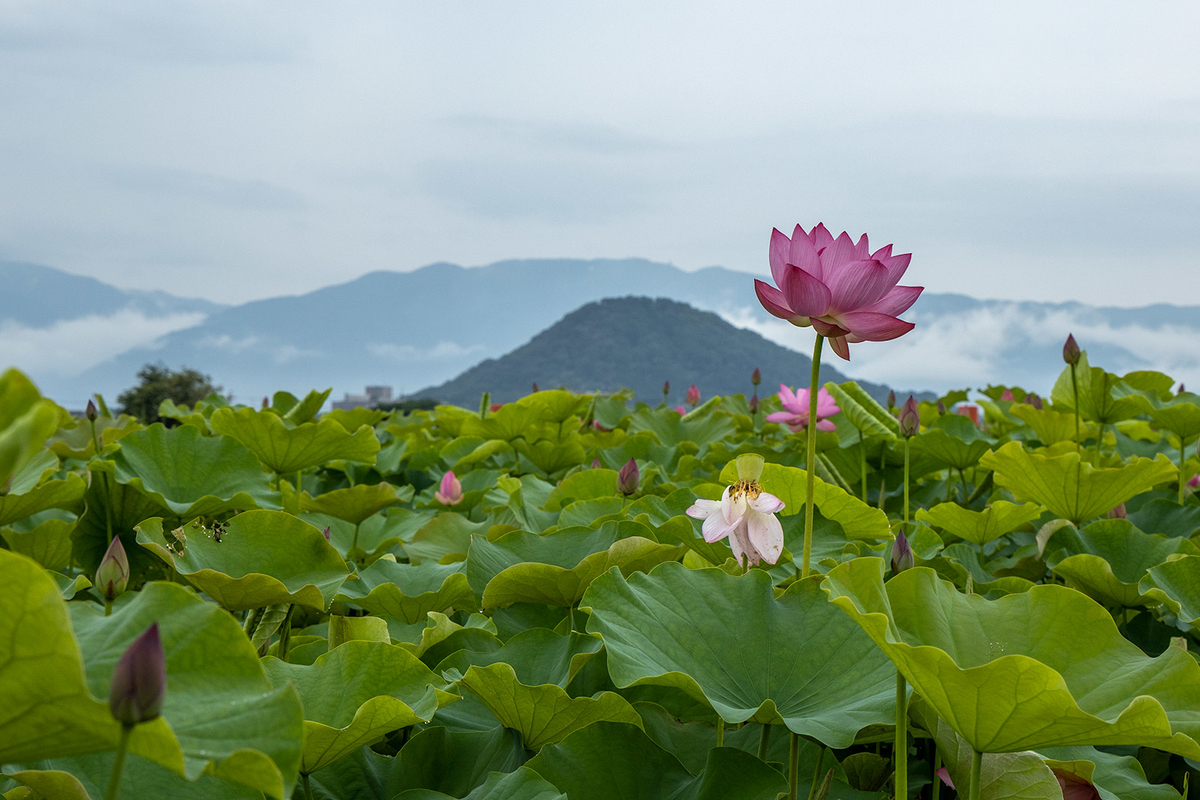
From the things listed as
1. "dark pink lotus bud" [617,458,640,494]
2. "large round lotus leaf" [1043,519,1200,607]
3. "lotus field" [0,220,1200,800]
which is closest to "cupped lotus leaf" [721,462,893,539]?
"lotus field" [0,220,1200,800]

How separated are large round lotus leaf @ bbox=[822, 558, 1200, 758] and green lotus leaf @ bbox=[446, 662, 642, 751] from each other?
30cm

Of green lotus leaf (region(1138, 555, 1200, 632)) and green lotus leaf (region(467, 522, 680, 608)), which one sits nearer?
green lotus leaf (region(467, 522, 680, 608))

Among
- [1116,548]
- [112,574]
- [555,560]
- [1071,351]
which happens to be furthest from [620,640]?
[1071,351]

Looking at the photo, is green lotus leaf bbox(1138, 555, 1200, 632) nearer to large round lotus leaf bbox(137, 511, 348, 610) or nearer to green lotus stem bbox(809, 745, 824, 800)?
green lotus stem bbox(809, 745, 824, 800)

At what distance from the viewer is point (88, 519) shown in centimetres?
183

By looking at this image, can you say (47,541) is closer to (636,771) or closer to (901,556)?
(636,771)

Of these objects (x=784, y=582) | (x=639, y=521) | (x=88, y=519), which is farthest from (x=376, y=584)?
(x=88, y=519)

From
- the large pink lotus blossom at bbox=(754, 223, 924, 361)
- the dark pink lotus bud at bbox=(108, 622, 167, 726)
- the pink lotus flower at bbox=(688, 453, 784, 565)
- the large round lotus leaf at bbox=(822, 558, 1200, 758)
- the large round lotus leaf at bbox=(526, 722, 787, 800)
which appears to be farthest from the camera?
the pink lotus flower at bbox=(688, 453, 784, 565)

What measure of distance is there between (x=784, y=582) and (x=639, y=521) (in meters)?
0.25

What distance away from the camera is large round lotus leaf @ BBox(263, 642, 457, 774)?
87 cm

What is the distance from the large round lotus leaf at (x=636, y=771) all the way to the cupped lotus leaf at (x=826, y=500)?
0.59 meters

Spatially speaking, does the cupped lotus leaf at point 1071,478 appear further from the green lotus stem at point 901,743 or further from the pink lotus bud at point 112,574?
the pink lotus bud at point 112,574

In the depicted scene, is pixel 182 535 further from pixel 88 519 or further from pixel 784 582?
pixel 784 582

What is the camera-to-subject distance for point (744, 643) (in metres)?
1.00
